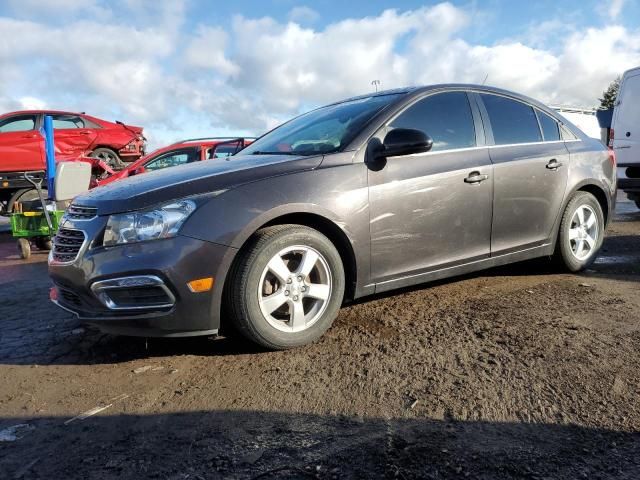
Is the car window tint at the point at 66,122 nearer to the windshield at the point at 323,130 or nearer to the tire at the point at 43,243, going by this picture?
the tire at the point at 43,243

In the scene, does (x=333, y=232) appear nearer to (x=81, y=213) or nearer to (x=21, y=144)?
(x=81, y=213)

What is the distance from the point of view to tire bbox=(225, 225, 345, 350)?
294 cm

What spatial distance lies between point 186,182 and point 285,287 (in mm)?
841

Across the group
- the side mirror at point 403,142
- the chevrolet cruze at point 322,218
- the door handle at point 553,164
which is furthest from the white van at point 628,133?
the side mirror at point 403,142

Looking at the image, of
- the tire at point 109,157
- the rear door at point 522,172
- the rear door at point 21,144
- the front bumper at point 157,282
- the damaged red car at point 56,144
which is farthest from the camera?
the tire at point 109,157

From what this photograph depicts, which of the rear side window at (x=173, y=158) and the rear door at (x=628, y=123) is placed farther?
the rear door at (x=628, y=123)

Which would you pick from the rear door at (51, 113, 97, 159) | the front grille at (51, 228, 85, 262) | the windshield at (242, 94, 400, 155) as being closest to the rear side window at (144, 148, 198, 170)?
the rear door at (51, 113, 97, 159)

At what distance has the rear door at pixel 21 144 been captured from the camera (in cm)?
1028

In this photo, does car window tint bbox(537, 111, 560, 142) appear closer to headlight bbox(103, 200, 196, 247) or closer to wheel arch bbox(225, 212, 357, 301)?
wheel arch bbox(225, 212, 357, 301)

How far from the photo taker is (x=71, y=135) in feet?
36.2

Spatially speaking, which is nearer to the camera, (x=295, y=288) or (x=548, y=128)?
(x=295, y=288)

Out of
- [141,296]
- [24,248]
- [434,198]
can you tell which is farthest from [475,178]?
[24,248]

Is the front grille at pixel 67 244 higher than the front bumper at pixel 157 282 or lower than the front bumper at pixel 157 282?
higher

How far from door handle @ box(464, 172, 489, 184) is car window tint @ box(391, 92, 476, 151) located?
240mm
